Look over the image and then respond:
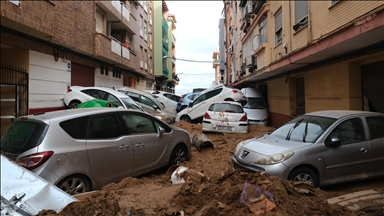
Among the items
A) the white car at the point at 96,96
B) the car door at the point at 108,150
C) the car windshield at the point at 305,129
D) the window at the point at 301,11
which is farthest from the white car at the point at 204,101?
the car door at the point at 108,150

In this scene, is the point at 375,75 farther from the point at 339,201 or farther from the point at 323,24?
the point at 339,201

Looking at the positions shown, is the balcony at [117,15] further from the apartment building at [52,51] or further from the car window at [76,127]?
the car window at [76,127]

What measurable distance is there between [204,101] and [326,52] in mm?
7060

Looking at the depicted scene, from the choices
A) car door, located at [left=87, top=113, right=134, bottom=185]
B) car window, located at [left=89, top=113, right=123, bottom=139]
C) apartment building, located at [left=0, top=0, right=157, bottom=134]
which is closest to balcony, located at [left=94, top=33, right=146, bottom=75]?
apartment building, located at [left=0, top=0, right=157, bottom=134]

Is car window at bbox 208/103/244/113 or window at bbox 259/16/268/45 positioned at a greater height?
window at bbox 259/16/268/45

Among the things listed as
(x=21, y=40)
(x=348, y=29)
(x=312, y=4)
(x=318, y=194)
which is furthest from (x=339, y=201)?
(x=21, y=40)

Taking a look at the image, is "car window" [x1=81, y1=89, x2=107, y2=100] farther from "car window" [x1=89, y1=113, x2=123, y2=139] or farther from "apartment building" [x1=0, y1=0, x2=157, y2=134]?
"car window" [x1=89, y1=113, x2=123, y2=139]

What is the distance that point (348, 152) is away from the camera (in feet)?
15.8

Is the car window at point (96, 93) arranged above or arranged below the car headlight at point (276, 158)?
above

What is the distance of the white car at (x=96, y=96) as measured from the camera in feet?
35.1

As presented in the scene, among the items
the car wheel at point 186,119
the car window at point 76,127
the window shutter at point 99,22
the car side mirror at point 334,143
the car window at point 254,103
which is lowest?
the car side mirror at point 334,143

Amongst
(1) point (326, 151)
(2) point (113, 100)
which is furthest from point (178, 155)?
(2) point (113, 100)

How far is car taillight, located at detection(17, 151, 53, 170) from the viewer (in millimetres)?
3654

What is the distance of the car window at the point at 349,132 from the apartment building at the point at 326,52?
1917mm
